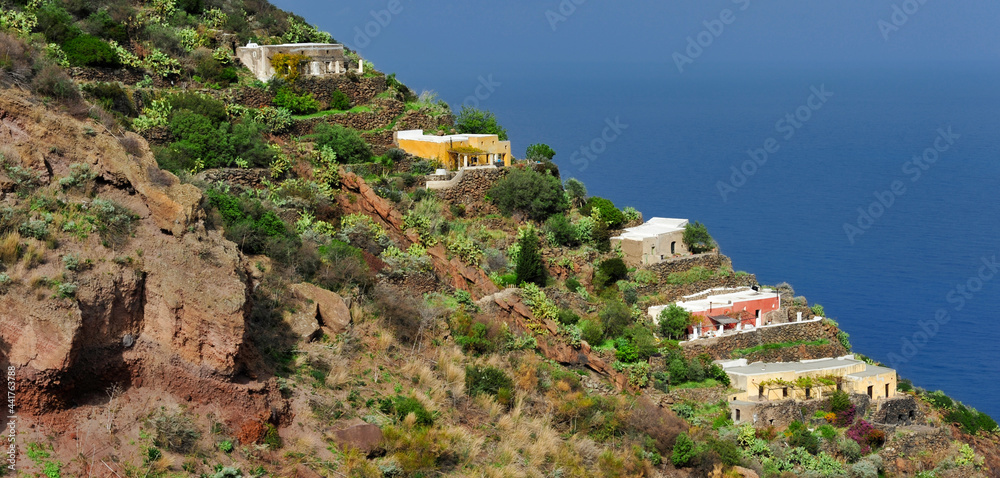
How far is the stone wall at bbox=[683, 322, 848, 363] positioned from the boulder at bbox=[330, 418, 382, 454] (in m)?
15.2

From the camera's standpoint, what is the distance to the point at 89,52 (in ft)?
97.2

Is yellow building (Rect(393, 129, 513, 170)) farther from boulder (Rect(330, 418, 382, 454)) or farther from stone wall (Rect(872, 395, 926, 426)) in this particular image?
boulder (Rect(330, 418, 382, 454))

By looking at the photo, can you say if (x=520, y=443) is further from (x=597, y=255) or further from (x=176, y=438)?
(x=597, y=255)

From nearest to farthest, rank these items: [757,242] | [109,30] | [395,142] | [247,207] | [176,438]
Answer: [176,438] < [247,207] < [109,30] < [395,142] < [757,242]

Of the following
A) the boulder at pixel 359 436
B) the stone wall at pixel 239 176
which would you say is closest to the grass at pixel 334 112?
the stone wall at pixel 239 176

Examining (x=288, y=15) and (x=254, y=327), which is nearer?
(x=254, y=327)

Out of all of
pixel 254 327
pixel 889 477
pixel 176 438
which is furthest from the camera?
pixel 889 477

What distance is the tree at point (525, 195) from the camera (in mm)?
32469

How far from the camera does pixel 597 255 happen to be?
107 feet

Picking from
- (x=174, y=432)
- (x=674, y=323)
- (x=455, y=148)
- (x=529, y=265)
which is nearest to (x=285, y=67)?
(x=455, y=148)

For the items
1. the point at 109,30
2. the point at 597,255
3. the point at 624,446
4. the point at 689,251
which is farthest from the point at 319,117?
the point at 624,446

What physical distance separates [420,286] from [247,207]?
4151 millimetres

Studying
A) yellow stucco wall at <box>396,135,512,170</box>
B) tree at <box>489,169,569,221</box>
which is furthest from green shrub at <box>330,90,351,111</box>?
tree at <box>489,169,569,221</box>

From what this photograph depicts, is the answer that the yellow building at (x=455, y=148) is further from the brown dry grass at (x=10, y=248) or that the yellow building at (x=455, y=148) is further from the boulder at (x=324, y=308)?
the brown dry grass at (x=10, y=248)
